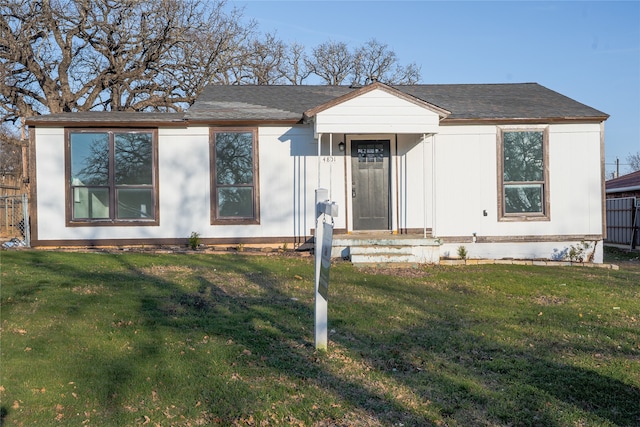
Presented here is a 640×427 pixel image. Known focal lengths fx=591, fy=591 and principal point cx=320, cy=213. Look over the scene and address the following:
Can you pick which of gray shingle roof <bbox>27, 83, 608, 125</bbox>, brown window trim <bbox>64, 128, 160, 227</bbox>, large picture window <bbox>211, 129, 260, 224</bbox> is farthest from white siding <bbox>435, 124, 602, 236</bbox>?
brown window trim <bbox>64, 128, 160, 227</bbox>

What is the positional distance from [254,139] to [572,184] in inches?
289

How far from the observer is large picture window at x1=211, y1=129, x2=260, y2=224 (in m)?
13.3

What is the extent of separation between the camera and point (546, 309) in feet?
26.0

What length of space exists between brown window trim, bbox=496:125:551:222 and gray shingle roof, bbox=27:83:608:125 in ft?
1.03

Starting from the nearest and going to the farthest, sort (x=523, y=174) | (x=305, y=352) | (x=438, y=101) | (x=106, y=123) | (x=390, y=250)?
(x=305, y=352), (x=390, y=250), (x=106, y=123), (x=523, y=174), (x=438, y=101)

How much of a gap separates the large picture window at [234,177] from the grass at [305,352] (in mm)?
3625

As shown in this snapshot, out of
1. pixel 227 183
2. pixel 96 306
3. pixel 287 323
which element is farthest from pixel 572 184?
pixel 96 306

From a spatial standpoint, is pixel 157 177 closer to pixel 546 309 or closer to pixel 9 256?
pixel 9 256

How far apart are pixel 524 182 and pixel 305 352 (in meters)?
9.43

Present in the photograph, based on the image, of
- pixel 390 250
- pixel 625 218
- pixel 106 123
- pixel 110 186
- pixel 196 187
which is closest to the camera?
pixel 390 250

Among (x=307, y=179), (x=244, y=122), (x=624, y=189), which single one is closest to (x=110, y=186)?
(x=244, y=122)

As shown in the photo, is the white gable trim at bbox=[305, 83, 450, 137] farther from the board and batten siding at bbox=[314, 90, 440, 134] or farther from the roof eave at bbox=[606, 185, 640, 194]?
the roof eave at bbox=[606, 185, 640, 194]

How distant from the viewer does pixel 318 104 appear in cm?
1441

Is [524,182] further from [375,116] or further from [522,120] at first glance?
[375,116]
